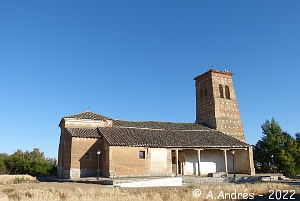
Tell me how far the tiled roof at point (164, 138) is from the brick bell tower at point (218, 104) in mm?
2687

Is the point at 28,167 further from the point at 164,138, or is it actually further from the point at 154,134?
the point at 164,138

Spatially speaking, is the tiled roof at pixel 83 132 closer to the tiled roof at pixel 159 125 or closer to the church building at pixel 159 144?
the church building at pixel 159 144

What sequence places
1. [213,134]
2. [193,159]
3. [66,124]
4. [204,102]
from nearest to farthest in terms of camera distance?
[66,124]
[193,159]
[213,134]
[204,102]

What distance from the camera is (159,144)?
80.1 ft

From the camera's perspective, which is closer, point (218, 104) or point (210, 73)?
point (218, 104)

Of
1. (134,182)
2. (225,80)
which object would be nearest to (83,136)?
(134,182)

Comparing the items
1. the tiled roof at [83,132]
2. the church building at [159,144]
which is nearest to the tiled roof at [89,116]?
the church building at [159,144]

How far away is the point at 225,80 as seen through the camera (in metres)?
34.0

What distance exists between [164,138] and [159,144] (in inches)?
67.9

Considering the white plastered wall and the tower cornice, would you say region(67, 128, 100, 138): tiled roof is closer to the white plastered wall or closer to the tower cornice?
the white plastered wall

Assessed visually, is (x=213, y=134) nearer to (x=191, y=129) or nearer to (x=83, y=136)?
(x=191, y=129)

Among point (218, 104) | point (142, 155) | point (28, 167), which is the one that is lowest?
point (28, 167)

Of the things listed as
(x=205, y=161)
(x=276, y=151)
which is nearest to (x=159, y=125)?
(x=205, y=161)

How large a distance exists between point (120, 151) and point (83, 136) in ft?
11.7
